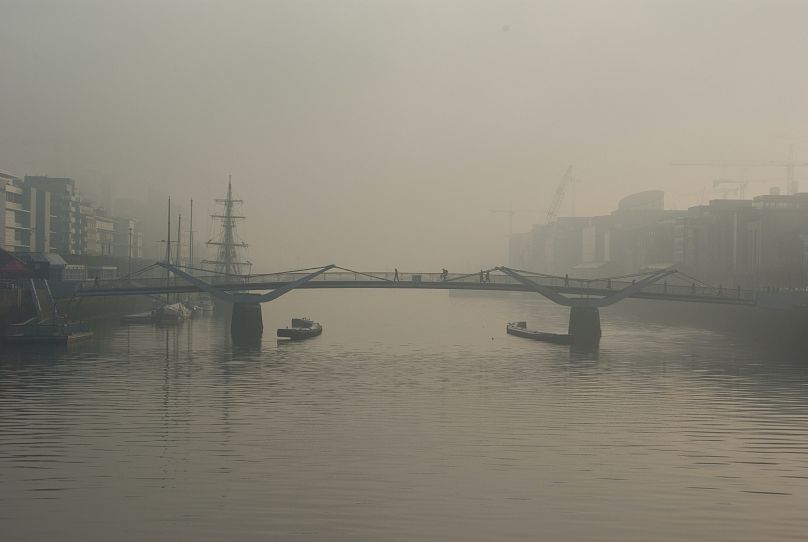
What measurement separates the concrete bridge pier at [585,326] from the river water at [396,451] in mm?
23553

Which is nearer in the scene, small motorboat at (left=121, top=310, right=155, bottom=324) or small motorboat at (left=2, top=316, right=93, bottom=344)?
small motorboat at (left=2, top=316, right=93, bottom=344)

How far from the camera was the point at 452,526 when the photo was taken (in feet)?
78.4

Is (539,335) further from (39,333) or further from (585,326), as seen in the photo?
(39,333)

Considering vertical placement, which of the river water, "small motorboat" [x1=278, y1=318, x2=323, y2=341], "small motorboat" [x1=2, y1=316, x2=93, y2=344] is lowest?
the river water

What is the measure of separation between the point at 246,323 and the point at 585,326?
31329 millimetres

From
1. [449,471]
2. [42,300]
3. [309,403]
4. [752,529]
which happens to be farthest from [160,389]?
[42,300]

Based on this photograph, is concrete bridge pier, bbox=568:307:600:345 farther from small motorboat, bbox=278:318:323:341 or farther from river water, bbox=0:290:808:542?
small motorboat, bbox=278:318:323:341

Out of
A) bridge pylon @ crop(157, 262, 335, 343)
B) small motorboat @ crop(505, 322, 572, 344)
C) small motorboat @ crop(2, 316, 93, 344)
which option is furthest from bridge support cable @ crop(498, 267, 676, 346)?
small motorboat @ crop(2, 316, 93, 344)

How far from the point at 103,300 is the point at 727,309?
7105 cm

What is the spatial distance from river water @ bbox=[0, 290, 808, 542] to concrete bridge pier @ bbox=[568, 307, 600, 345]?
23553 millimetres

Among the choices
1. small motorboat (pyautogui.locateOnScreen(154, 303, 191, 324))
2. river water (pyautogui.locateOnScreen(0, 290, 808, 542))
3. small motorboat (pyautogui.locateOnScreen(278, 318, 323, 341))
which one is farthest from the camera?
small motorboat (pyautogui.locateOnScreen(154, 303, 191, 324))

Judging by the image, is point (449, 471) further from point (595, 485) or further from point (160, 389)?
point (160, 389)

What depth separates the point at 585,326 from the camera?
3792 inches

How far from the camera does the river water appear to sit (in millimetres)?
24328
